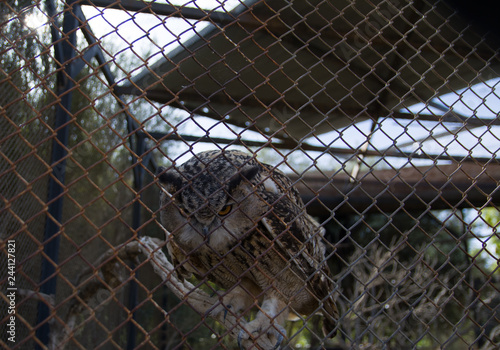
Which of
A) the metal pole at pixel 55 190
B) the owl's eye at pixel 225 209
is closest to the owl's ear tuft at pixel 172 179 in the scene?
the owl's eye at pixel 225 209

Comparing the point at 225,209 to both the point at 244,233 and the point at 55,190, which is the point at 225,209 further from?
the point at 55,190

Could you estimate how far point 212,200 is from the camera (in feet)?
7.41

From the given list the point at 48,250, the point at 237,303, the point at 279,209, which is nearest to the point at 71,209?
the point at 48,250

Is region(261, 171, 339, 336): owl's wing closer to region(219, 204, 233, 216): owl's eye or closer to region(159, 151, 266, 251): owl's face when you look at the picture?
region(159, 151, 266, 251): owl's face

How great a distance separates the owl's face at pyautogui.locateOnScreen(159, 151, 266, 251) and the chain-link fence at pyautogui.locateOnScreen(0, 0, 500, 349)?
11 millimetres

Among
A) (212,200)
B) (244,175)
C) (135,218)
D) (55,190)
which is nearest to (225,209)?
(212,200)

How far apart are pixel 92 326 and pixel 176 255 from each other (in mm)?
1399

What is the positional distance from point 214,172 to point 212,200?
0.22 meters

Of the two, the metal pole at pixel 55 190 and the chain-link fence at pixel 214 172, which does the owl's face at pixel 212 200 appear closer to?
the chain-link fence at pixel 214 172

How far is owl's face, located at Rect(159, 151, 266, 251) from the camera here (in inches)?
88.9

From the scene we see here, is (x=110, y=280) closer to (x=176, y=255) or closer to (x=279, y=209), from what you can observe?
(x=176, y=255)

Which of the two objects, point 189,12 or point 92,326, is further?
point 92,326

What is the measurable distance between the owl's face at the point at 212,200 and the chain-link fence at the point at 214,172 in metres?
0.01

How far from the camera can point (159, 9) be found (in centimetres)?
279
